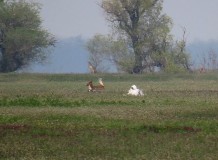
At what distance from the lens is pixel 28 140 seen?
62.3ft

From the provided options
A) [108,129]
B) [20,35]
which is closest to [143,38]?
[20,35]

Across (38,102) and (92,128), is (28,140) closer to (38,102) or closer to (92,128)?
(92,128)

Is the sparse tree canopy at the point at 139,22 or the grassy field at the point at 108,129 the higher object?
the sparse tree canopy at the point at 139,22

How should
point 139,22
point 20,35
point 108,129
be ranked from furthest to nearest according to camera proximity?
point 139,22, point 20,35, point 108,129

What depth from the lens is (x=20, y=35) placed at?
74938 mm

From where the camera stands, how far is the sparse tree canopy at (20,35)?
7621cm

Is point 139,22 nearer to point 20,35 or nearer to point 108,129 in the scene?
point 20,35

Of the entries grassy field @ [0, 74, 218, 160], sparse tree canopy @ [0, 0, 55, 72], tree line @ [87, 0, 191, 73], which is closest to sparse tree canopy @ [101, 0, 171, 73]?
tree line @ [87, 0, 191, 73]

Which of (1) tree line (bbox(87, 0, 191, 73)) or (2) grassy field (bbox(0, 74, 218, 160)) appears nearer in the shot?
(2) grassy field (bbox(0, 74, 218, 160))

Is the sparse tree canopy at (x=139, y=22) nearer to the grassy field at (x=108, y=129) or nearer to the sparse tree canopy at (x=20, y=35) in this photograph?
the sparse tree canopy at (x=20, y=35)

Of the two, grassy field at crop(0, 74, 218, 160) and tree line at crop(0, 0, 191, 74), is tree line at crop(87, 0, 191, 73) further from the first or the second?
grassy field at crop(0, 74, 218, 160)

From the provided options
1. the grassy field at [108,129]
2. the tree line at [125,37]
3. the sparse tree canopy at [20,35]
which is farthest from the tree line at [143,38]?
the grassy field at [108,129]

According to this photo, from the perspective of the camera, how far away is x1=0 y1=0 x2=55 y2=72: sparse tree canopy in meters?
76.2

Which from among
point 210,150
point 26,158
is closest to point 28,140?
point 26,158
